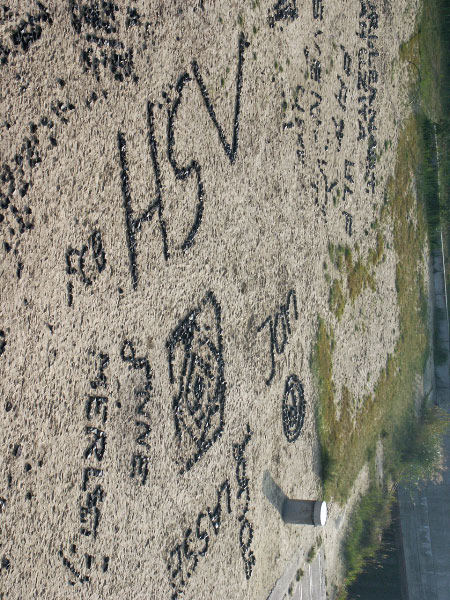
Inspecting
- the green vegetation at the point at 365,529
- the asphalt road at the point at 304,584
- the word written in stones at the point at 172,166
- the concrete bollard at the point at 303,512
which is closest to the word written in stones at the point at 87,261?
the word written in stones at the point at 172,166

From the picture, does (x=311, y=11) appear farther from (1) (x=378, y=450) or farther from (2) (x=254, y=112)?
(1) (x=378, y=450)

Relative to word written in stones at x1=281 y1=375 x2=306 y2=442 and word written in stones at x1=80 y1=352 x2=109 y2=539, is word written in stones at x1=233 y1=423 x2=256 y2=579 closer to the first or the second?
word written in stones at x1=281 y1=375 x2=306 y2=442

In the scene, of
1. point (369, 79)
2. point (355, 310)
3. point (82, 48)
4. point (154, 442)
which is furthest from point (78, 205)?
point (369, 79)

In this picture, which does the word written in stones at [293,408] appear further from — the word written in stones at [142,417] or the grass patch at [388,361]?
the word written in stones at [142,417]

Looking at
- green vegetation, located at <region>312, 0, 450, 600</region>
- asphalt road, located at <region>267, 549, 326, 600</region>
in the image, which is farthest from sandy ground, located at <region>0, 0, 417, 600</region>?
green vegetation, located at <region>312, 0, 450, 600</region>

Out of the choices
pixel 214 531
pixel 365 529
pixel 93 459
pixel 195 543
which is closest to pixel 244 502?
pixel 214 531

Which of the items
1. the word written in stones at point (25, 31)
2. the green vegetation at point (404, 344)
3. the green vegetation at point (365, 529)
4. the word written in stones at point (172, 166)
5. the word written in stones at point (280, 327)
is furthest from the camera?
the green vegetation at point (365, 529)
